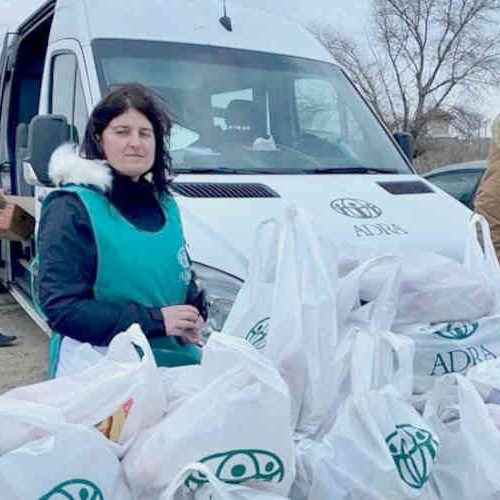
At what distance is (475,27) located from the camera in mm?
30953

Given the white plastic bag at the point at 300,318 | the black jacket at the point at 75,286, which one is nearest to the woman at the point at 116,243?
the black jacket at the point at 75,286

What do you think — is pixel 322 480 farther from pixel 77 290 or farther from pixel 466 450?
pixel 77 290

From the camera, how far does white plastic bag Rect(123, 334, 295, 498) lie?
173 cm

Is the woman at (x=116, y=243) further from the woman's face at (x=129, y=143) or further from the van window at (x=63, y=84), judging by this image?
the van window at (x=63, y=84)

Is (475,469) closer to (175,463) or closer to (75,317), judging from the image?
(175,463)

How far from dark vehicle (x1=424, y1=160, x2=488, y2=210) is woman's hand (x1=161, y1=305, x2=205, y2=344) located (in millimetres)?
5169

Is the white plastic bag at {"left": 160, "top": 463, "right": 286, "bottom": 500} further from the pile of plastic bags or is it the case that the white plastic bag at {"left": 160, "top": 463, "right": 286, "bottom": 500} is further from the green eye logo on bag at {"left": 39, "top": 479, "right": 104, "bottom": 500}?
the green eye logo on bag at {"left": 39, "top": 479, "right": 104, "bottom": 500}

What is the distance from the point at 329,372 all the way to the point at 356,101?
10.8 feet

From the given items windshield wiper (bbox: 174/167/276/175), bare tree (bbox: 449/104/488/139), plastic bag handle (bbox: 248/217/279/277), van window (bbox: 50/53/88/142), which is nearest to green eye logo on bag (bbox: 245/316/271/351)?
plastic bag handle (bbox: 248/217/279/277)

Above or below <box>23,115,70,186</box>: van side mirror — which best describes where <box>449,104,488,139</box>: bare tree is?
below

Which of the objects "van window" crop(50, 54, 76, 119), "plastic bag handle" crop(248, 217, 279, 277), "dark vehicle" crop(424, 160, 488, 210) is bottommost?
"dark vehicle" crop(424, 160, 488, 210)

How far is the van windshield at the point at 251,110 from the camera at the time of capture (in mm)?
4180

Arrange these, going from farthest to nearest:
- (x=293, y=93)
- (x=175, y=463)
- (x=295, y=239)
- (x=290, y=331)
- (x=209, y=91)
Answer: (x=293, y=93) → (x=209, y=91) → (x=295, y=239) → (x=290, y=331) → (x=175, y=463)

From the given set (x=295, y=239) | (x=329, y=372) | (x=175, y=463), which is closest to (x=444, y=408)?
Answer: (x=329, y=372)
